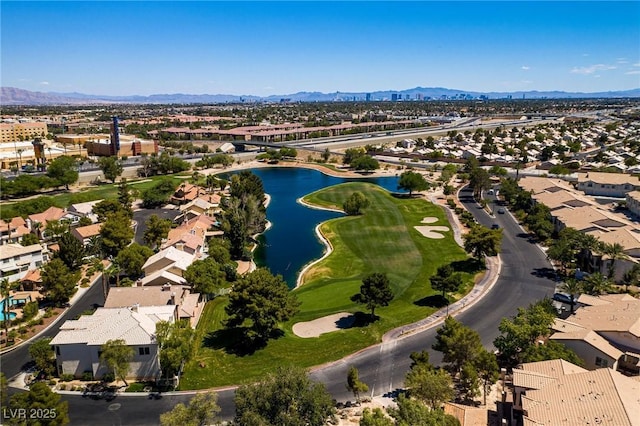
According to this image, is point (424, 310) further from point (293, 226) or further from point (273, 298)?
point (293, 226)

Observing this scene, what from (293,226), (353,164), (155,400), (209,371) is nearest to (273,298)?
(209,371)

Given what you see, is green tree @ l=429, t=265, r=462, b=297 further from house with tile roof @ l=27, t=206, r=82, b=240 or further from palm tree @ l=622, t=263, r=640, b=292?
house with tile roof @ l=27, t=206, r=82, b=240

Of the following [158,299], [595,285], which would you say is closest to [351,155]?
[595,285]

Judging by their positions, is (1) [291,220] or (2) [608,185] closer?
(1) [291,220]

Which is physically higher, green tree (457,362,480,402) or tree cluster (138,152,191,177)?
tree cluster (138,152,191,177)

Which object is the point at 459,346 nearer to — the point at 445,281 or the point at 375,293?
the point at 375,293

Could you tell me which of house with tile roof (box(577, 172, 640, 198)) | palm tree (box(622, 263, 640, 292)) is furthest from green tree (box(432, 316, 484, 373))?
house with tile roof (box(577, 172, 640, 198))
